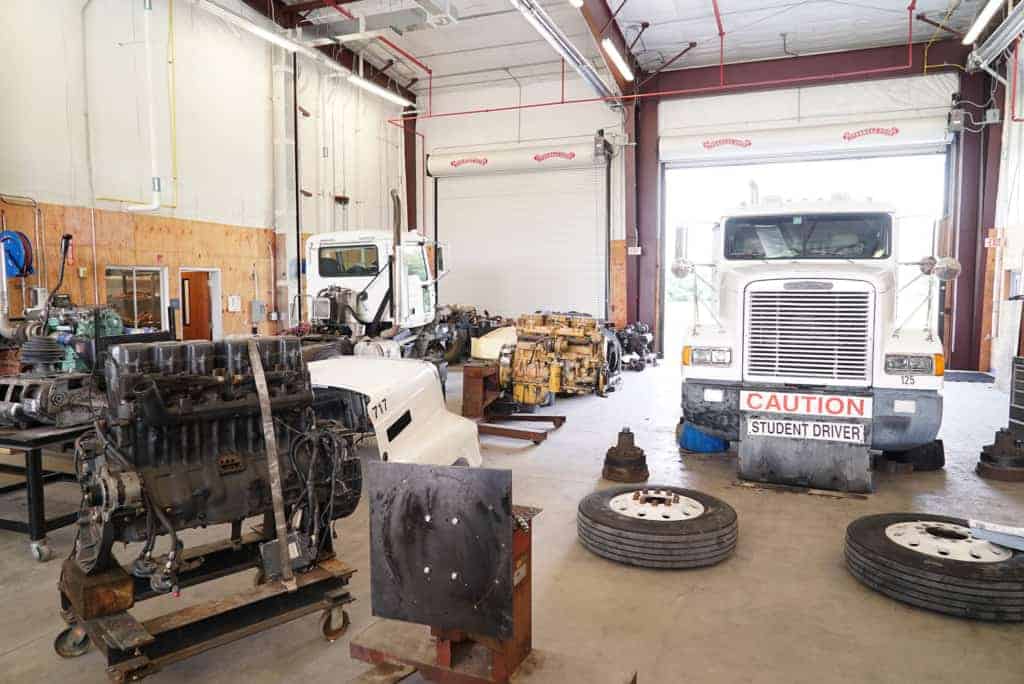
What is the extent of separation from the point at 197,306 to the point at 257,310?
0.98m

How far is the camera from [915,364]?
509 centimetres

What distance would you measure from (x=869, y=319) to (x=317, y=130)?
11.4m

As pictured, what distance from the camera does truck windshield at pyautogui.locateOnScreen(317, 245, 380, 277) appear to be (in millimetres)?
9672

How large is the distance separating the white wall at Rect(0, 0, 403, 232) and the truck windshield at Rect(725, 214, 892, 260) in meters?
8.38

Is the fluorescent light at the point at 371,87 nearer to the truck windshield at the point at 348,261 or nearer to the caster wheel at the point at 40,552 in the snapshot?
the truck windshield at the point at 348,261

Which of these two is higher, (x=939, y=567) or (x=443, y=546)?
Result: (x=443, y=546)

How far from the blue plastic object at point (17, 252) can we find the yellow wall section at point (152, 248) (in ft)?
0.58

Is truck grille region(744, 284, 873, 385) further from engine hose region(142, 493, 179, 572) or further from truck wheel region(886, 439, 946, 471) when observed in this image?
engine hose region(142, 493, 179, 572)

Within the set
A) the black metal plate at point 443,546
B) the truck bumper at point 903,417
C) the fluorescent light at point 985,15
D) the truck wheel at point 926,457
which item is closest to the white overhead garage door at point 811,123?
the fluorescent light at point 985,15

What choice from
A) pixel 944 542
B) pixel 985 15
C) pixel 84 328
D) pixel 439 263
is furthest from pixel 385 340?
pixel 985 15

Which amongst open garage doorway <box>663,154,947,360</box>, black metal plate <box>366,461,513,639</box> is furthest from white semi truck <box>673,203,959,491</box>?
open garage doorway <box>663,154,947,360</box>

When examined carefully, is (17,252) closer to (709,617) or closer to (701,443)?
(701,443)

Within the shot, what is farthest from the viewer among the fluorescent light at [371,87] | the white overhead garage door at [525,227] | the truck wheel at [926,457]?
the white overhead garage door at [525,227]

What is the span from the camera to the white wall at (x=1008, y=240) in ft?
35.5
